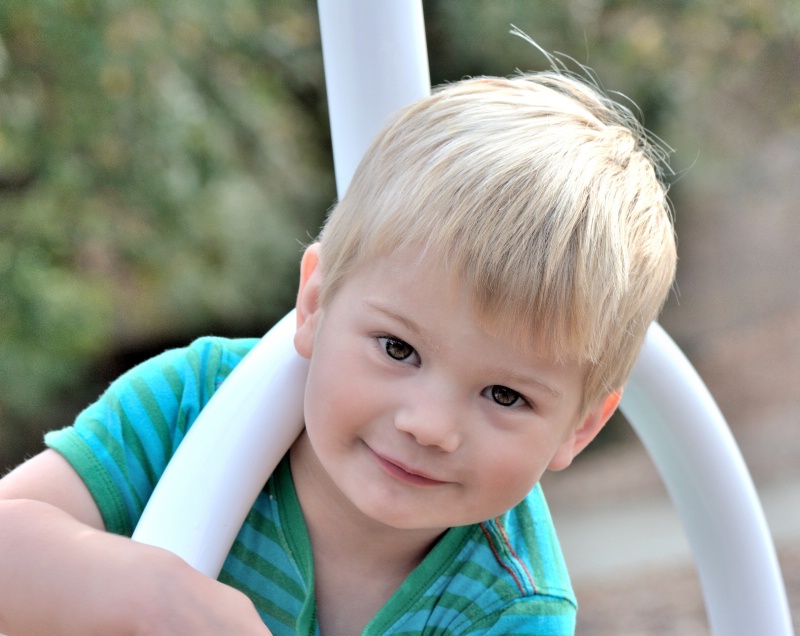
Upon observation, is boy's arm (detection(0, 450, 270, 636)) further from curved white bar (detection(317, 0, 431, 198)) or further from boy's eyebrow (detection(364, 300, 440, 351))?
curved white bar (detection(317, 0, 431, 198))

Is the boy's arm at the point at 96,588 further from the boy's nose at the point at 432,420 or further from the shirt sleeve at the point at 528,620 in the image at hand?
the shirt sleeve at the point at 528,620

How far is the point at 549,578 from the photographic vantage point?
0.90m

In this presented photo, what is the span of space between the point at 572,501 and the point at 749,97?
5.61 ft

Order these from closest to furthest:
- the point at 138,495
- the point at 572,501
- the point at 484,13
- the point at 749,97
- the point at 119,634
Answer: the point at 119,634 < the point at 138,495 < the point at 484,13 < the point at 572,501 < the point at 749,97

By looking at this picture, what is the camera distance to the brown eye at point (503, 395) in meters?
0.74

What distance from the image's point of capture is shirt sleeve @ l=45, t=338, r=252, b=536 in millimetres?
833

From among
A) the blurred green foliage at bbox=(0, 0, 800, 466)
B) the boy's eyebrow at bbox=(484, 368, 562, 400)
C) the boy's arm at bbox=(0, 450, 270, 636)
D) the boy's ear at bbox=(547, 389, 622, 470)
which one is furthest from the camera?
the blurred green foliage at bbox=(0, 0, 800, 466)

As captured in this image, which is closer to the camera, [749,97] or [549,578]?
[549,578]

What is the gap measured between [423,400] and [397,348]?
5cm

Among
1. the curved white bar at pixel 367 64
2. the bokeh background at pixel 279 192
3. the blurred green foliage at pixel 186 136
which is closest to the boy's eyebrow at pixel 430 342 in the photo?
the curved white bar at pixel 367 64

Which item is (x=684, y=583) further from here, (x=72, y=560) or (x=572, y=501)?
(x=72, y=560)

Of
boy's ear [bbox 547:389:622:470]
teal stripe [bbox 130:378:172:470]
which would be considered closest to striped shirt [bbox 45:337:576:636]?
teal stripe [bbox 130:378:172:470]

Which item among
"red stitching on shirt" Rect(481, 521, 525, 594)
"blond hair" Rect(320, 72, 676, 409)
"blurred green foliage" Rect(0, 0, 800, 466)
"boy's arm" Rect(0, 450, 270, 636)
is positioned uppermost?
"blurred green foliage" Rect(0, 0, 800, 466)

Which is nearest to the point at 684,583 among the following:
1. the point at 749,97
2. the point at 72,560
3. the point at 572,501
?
the point at 572,501
